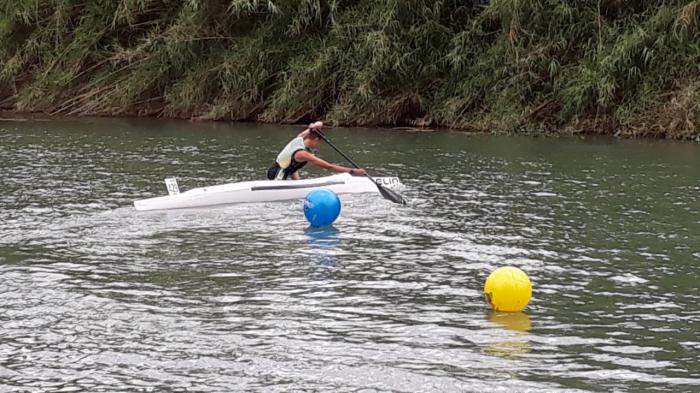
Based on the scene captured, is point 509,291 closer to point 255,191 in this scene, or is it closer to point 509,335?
point 509,335

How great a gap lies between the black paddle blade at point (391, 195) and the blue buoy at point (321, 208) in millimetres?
1595

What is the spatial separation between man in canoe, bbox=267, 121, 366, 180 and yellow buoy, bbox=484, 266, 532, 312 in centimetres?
569

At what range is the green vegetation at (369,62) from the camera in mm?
20156

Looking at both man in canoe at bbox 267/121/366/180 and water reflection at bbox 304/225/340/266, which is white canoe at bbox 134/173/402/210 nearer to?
man in canoe at bbox 267/121/366/180

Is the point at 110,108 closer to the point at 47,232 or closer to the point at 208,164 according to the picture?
the point at 208,164

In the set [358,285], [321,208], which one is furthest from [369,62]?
[358,285]

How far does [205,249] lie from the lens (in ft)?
32.0

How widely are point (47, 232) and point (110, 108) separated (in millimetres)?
15970

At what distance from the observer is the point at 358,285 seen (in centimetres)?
833

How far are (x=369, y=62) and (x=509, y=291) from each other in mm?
15422

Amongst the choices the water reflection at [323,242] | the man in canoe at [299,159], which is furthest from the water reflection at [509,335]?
the man in canoe at [299,159]

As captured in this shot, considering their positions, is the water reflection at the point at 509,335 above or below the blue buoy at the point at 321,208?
below

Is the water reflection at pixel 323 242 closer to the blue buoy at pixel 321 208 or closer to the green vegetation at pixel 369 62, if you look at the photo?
the blue buoy at pixel 321 208

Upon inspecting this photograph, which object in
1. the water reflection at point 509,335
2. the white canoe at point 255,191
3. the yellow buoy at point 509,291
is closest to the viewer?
the water reflection at point 509,335
